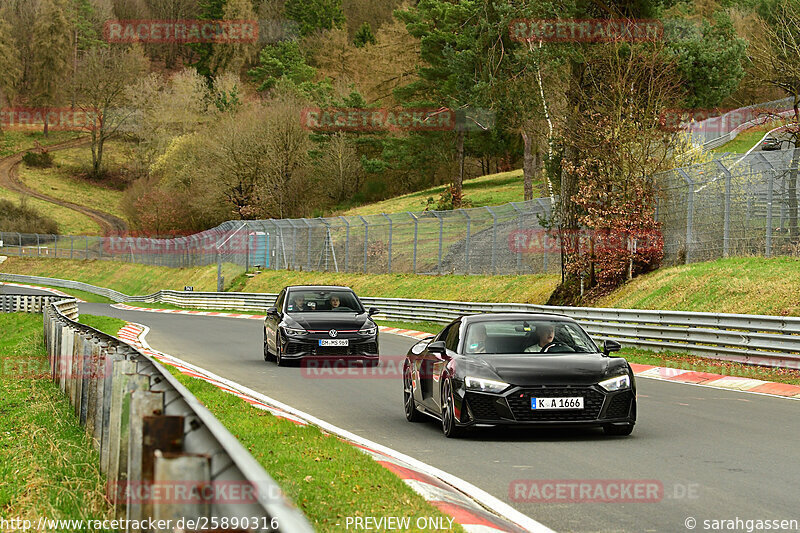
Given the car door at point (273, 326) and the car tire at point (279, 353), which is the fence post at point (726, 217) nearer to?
the car door at point (273, 326)

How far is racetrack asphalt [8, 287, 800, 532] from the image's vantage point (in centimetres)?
718

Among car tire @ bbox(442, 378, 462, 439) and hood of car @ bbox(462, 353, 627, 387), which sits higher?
hood of car @ bbox(462, 353, 627, 387)

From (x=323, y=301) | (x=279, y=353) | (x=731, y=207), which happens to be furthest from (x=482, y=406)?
(x=731, y=207)

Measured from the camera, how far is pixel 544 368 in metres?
10.7

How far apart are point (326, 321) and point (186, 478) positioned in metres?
16.7

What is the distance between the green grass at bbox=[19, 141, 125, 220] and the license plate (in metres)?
109

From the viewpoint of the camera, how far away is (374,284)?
154ft

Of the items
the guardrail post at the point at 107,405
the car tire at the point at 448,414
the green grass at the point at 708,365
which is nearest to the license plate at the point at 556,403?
the car tire at the point at 448,414

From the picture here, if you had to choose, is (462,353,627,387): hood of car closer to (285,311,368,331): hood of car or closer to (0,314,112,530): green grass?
(0,314,112,530): green grass

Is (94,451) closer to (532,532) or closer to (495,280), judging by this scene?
(532,532)

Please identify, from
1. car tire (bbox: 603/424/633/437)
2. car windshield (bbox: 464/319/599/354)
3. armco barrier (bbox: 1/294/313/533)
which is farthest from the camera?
car windshield (bbox: 464/319/599/354)

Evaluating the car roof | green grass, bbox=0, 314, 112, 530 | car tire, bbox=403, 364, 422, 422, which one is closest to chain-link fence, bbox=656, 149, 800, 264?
the car roof

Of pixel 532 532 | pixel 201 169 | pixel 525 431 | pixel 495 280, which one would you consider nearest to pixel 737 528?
pixel 532 532

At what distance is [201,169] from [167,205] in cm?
767
